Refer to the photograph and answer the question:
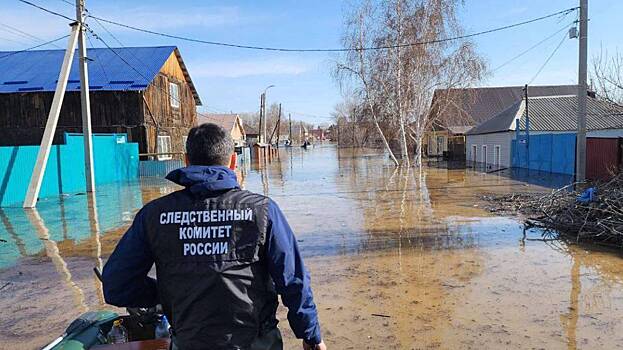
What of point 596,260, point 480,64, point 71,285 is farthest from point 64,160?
point 480,64

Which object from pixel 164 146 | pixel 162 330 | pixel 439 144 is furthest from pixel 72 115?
pixel 439 144

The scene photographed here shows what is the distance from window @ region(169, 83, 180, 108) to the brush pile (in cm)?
2303

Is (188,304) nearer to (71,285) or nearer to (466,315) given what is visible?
(466,315)

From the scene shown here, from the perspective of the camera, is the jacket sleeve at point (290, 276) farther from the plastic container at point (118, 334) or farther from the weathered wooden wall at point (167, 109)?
the weathered wooden wall at point (167, 109)

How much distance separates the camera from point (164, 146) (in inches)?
1062

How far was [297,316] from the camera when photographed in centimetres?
193

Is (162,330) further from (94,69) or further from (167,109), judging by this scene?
(94,69)

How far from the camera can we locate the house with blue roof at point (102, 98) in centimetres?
2414

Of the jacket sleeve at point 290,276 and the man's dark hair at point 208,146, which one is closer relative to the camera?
the jacket sleeve at point 290,276

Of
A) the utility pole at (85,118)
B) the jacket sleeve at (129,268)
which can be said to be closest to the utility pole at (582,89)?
the jacket sleeve at (129,268)

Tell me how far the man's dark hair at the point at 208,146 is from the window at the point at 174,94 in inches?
1078

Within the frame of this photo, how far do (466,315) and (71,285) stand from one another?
4598 millimetres

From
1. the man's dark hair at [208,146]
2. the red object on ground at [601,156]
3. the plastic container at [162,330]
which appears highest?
the man's dark hair at [208,146]

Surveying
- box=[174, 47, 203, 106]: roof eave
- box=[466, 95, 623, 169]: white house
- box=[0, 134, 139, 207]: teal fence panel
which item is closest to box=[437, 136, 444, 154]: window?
box=[466, 95, 623, 169]: white house
